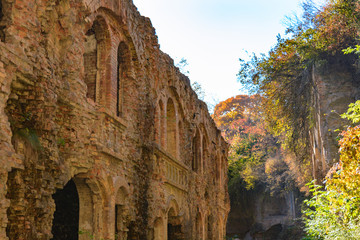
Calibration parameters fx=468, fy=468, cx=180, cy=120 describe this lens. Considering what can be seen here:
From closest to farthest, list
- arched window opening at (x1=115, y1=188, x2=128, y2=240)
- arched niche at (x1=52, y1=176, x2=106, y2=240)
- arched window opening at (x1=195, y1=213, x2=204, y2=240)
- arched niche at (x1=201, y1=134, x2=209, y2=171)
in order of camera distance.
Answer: arched niche at (x1=52, y1=176, x2=106, y2=240)
arched window opening at (x1=115, y1=188, x2=128, y2=240)
arched window opening at (x1=195, y1=213, x2=204, y2=240)
arched niche at (x1=201, y1=134, x2=209, y2=171)

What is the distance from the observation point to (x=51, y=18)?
8.05 meters

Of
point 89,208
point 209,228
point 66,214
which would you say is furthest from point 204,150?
point 89,208

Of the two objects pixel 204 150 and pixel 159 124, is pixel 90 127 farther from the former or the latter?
pixel 204 150

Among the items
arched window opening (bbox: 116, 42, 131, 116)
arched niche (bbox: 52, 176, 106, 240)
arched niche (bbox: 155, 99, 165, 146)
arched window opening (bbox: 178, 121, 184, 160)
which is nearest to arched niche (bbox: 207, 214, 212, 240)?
arched window opening (bbox: 178, 121, 184, 160)

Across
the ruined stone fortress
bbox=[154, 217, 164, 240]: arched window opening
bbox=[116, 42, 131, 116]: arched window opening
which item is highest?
bbox=[116, 42, 131, 116]: arched window opening

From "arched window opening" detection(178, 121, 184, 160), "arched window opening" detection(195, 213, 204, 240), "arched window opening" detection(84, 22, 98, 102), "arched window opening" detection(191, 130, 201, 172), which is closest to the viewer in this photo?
"arched window opening" detection(84, 22, 98, 102)

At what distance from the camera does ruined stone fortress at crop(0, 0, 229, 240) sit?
681 cm

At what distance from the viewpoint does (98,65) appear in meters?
10.4

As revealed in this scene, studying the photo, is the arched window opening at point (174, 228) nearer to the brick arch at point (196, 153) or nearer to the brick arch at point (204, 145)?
the brick arch at point (196, 153)

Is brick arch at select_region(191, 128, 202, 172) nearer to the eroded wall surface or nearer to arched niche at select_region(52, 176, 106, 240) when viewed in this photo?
the eroded wall surface

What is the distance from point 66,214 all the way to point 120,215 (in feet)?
4.48

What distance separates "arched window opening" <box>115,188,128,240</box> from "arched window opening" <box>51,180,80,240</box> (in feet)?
3.58

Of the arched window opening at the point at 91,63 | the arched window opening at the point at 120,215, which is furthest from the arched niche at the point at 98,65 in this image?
the arched window opening at the point at 120,215

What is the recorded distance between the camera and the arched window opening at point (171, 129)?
49.9ft
